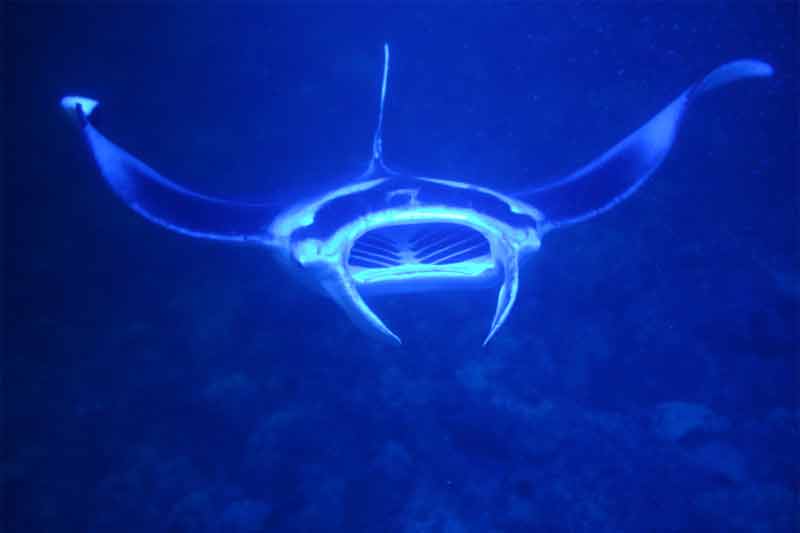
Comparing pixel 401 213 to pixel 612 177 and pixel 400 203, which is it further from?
pixel 612 177

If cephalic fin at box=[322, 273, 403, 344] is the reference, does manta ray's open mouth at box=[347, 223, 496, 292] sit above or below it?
above

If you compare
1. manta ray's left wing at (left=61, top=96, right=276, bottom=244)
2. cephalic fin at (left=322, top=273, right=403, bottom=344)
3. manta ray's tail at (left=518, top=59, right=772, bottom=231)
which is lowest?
cephalic fin at (left=322, top=273, right=403, bottom=344)

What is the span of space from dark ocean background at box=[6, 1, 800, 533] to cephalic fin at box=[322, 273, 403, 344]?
1.16m

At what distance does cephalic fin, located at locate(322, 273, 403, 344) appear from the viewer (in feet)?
7.71

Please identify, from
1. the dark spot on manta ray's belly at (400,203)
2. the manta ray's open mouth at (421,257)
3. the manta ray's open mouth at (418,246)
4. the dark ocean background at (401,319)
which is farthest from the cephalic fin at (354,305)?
the dark ocean background at (401,319)

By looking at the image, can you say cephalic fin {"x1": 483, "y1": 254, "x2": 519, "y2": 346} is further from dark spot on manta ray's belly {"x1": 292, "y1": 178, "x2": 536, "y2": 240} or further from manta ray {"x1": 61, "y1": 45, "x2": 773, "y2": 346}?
dark spot on manta ray's belly {"x1": 292, "y1": 178, "x2": 536, "y2": 240}

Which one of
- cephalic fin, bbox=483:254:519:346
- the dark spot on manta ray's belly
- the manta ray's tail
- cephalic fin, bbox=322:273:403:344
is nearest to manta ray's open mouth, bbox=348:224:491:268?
the dark spot on manta ray's belly

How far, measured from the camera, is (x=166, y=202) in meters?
3.03

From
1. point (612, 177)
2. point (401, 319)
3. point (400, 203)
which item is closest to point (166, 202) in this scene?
point (400, 203)

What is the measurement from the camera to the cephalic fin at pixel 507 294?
2.38m

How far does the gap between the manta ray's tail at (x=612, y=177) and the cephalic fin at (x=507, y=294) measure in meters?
0.58

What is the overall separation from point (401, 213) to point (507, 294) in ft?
2.64

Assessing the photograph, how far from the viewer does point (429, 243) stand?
360cm

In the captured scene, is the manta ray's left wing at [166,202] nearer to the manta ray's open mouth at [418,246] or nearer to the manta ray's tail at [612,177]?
the manta ray's open mouth at [418,246]
